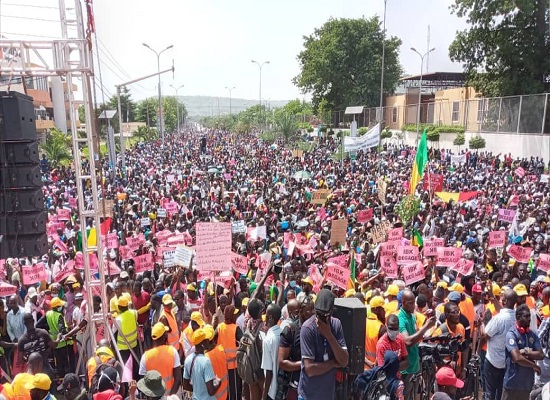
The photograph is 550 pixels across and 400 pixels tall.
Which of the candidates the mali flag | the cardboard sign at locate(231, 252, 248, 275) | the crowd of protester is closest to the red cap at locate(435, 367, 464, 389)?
the crowd of protester

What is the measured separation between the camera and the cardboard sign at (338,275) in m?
7.46

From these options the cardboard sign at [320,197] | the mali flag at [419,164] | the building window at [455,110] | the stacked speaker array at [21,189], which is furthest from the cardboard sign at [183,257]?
the building window at [455,110]

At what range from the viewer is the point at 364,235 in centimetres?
1250

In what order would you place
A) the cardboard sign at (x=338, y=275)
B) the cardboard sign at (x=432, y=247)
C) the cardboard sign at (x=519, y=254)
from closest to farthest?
the cardboard sign at (x=338, y=275) → the cardboard sign at (x=519, y=254) → the cardboard sign at (x=432, y=247)

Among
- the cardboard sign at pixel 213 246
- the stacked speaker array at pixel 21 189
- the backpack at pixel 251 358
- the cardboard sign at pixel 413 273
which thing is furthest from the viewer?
the cardboard sign at pixel 413 273

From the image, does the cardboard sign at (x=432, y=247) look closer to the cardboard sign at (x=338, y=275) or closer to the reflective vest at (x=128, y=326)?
the cardboard sign at (x=338, y=275)

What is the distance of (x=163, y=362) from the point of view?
455 centimetres

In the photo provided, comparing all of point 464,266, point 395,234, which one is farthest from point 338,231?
point 464,266

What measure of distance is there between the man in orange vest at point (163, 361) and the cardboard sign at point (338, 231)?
647 centimetres

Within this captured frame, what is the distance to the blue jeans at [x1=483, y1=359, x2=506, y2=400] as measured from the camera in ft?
17.0

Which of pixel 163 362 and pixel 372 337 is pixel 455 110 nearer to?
pixel 372 337

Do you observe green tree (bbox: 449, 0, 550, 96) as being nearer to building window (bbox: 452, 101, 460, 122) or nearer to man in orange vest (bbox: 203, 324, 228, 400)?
building window (bbox: 452, 101, 460, 122)

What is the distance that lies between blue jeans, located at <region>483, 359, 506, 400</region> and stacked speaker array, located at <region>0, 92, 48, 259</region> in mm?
5036

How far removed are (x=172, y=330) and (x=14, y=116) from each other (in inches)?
115
